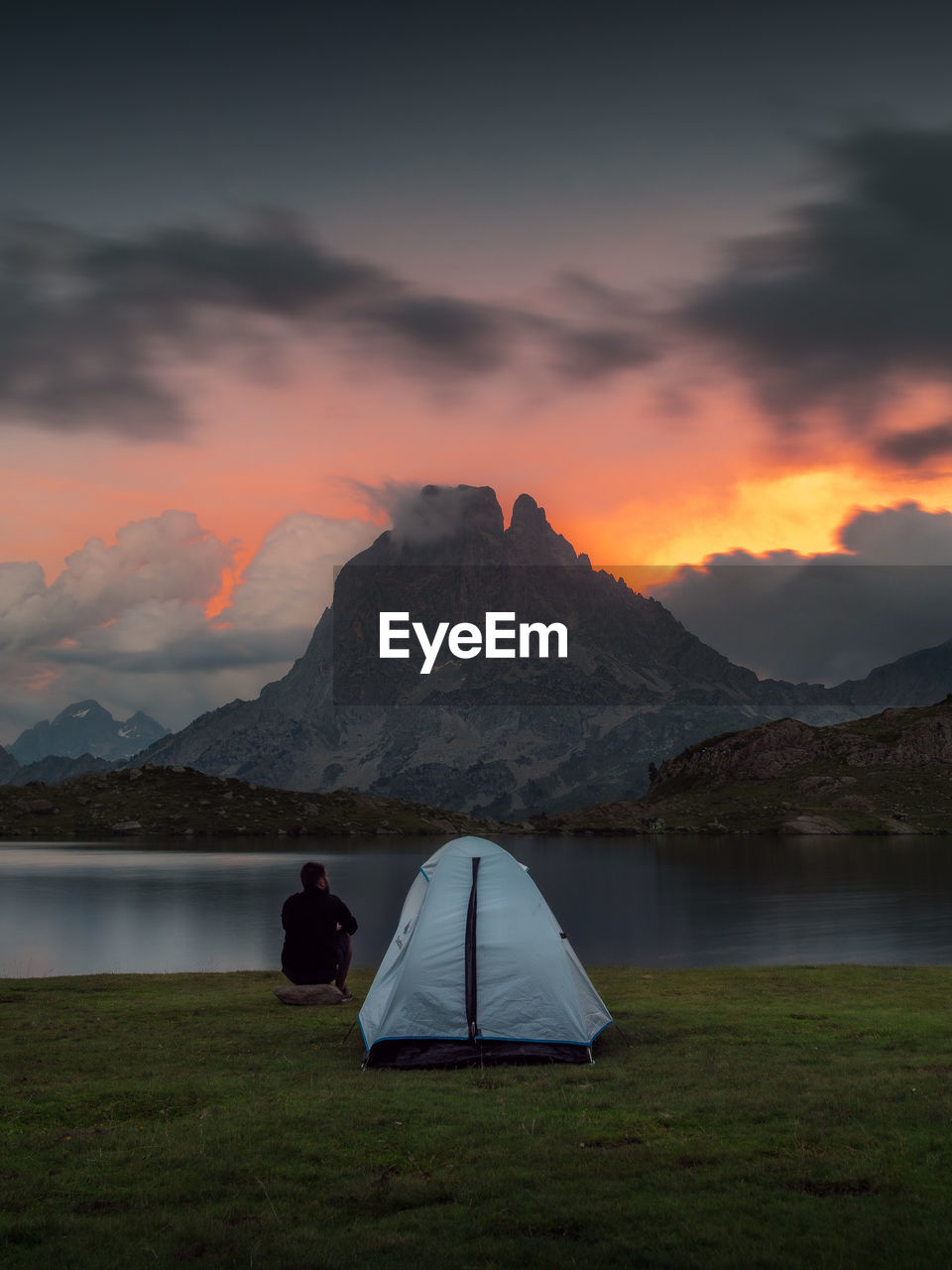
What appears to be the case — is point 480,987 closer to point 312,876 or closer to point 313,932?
point 312,876

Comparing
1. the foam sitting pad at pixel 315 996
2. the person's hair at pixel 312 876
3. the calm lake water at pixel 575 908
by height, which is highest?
the person's hair at pixel 312 876

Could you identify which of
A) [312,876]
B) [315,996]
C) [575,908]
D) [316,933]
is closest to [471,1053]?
[312,876]

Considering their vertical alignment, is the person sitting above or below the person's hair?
below

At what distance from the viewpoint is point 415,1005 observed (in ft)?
68.4

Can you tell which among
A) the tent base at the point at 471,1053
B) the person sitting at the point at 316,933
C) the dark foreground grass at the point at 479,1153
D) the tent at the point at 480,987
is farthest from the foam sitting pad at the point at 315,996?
the tent base at the point at 471,1053

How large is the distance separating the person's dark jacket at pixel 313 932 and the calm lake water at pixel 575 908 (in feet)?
90.7

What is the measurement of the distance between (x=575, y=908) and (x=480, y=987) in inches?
3152

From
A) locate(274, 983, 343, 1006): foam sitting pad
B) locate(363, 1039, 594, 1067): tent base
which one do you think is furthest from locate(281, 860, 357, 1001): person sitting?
locate(363, 1039, 594, 1067): tent base

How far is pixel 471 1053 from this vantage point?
802 inches

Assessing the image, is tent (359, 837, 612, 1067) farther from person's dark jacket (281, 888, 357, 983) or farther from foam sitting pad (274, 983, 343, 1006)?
foam sitting pad (274, 983, 343, 1006)

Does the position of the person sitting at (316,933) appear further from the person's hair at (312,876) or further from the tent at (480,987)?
the tent at (480,987)

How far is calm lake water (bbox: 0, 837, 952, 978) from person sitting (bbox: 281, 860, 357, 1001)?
1092 inches

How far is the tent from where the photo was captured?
67.0ft

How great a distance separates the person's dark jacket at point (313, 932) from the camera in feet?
86.3
